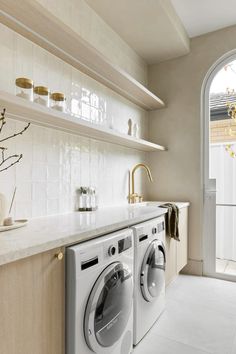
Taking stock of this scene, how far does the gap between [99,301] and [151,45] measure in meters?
2.69

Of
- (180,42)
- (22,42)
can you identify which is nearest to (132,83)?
(180,42)

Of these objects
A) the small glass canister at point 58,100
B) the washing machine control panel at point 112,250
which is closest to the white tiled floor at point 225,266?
the washing machine control panel at point 112,250

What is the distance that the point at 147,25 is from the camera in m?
2.43

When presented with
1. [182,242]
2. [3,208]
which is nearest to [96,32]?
[3,208]

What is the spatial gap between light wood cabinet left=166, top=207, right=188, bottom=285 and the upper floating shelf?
59.1 inches

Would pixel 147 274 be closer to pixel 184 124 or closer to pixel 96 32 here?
pixel 184 124

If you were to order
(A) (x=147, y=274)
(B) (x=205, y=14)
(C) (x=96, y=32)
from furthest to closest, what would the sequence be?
(B) (x=205, y=14) → (C) (x=96, y=32) → (A) (x=147, y=274)

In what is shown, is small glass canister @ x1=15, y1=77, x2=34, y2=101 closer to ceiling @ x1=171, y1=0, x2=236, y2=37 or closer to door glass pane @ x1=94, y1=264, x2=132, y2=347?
door glass pane @ x1=94, y1=264, x2=132, y2=347

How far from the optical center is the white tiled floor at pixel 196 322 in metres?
1.63

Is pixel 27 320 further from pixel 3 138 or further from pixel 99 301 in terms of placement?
pixel 3 138

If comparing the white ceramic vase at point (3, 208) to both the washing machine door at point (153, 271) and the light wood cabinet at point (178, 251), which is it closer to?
the washing machine door at point (153, 271)

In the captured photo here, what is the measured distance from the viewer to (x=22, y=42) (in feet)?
5.12

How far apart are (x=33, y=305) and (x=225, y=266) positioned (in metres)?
2.52

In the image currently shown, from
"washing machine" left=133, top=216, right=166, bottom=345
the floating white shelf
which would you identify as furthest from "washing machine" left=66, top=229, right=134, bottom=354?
the floating white shelf
